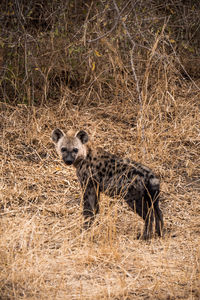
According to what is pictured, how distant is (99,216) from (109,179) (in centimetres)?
43

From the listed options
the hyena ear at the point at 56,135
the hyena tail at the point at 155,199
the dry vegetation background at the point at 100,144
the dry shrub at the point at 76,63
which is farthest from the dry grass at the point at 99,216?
the hyena ear at the point at 56,135

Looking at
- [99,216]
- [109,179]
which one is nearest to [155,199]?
[109,179]

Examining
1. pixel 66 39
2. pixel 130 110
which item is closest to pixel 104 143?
pixel 130 110

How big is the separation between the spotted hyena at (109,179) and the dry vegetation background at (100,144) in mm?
180

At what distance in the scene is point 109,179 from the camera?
5363mm

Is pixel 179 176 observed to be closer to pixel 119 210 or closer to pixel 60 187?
pixel 119 210

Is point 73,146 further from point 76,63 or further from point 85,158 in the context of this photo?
point 76,63

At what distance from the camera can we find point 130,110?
7.73 metres

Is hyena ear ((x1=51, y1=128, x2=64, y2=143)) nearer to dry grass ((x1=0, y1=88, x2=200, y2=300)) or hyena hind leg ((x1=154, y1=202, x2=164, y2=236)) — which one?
dry grass ((x1=0, y1=88, x2=200, y2=300))

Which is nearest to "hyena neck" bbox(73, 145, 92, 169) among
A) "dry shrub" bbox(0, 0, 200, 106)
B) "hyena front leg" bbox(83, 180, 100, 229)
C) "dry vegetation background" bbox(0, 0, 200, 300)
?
"hyena front leg" bbox(83, 180, 100, 229)

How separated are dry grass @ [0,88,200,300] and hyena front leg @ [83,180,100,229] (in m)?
0.11

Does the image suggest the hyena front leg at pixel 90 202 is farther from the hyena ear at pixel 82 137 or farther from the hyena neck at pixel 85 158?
the hyena ear at pixel 82 137

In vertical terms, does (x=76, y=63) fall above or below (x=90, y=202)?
above

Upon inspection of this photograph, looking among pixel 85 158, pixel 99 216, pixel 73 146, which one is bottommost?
pixel 99 216
